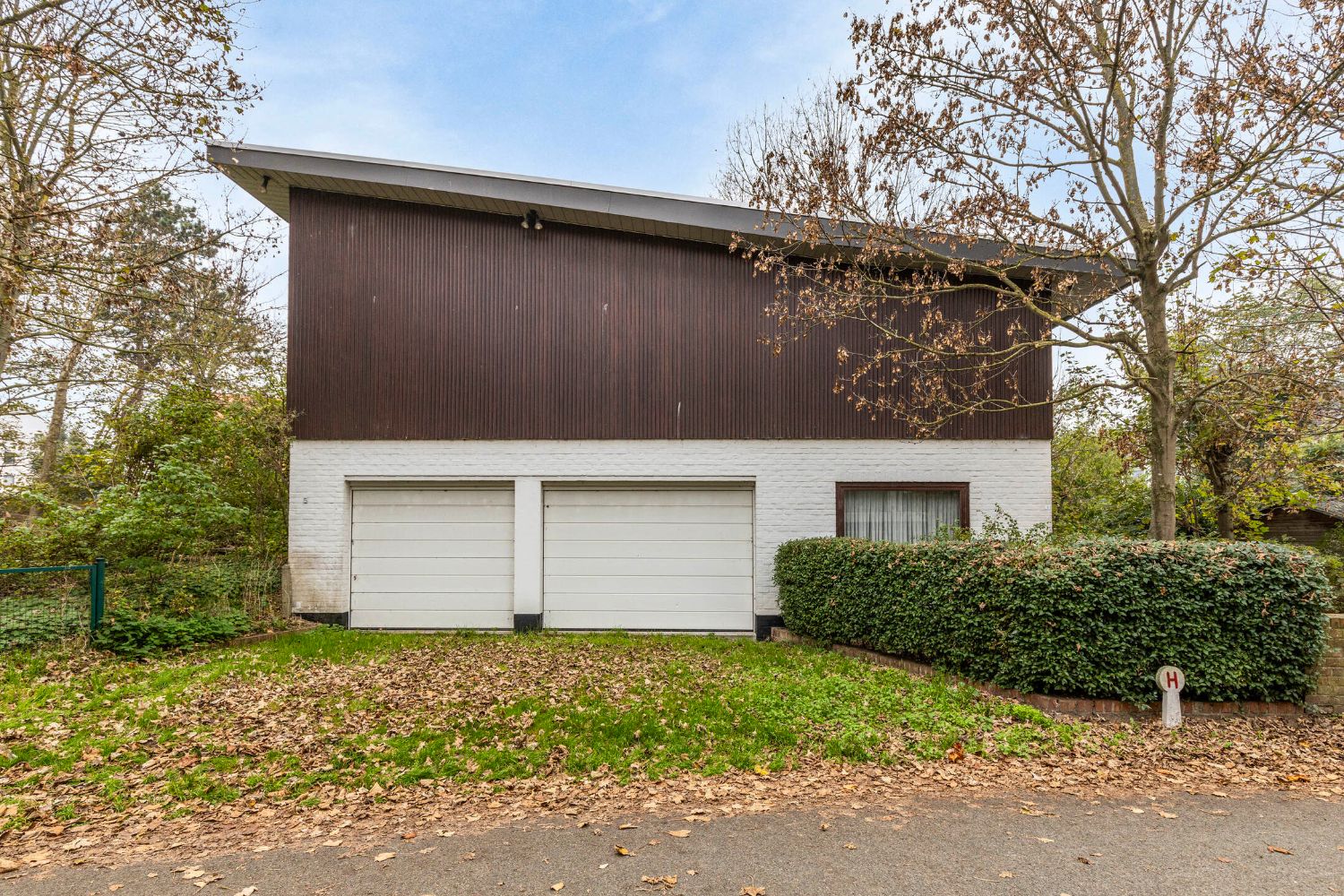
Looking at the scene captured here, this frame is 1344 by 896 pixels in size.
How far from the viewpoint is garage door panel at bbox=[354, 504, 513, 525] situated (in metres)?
9.97

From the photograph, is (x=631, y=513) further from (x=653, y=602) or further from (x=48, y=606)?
(x=48, y=606)

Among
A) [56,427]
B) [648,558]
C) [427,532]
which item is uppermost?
[56,427]

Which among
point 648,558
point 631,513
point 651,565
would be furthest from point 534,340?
point 651,565

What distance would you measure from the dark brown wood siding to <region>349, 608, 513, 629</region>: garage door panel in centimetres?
241

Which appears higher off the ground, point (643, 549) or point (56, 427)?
point (56, 427)

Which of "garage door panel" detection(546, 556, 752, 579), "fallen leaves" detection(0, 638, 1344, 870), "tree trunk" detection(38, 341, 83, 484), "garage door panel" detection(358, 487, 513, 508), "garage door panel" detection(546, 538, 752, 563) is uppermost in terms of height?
"tree trunk" detection(38, 341, 83, 484)

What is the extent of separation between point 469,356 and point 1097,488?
33.3 feet

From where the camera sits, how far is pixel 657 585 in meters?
9.90

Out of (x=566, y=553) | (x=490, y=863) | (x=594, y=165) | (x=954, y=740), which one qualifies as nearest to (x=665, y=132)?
(x=594, y=165)

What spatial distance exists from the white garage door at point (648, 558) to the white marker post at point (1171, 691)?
16.8 ft

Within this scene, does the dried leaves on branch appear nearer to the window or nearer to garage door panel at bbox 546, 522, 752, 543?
garage door panel at bbox 546, 522, 752, 543

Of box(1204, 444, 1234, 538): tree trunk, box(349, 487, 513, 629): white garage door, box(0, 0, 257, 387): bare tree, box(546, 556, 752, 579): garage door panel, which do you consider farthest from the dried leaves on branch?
box(1204, 444, 1234, 538): tree trunk

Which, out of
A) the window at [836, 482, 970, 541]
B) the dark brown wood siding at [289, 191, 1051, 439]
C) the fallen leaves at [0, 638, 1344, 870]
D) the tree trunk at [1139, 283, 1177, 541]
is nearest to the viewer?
the fallen leaves at [0, 638, 1344, 870]

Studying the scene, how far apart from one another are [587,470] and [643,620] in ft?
7.17
